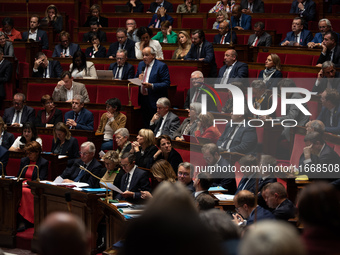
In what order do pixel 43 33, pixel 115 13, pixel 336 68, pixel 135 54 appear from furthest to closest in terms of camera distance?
pixel 115 13
pixel 43 33
pixel 135 54
pixel 336 68

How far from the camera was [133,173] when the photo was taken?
4.07 meters

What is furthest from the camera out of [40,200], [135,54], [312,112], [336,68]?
[135,54]

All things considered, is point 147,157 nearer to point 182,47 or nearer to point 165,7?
point 182,47

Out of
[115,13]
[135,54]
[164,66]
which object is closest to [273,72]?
[164,66]

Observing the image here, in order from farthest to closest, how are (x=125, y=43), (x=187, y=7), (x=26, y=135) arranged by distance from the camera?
(x=187, y=7), (x=125, y=43), (x=26, y=135)

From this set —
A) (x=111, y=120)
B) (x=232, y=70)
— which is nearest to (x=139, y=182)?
(x=111, y=120)

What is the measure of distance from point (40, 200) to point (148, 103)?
1836 mm

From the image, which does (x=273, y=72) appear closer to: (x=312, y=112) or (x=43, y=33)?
(x=312, y=112)

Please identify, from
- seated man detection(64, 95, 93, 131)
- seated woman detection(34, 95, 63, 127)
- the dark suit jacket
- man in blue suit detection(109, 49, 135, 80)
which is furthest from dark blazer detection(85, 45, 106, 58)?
the dark suit jacket

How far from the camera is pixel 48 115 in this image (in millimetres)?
5805

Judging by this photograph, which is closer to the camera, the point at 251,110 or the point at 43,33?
the point at 251,110

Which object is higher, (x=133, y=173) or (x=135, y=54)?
(x=135, y=54)

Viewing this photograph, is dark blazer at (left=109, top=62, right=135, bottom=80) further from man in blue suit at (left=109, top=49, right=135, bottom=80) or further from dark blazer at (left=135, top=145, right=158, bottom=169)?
dark blazer at (left=135, top=145, right=158, bottom=169)

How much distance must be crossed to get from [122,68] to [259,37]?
5.90 ft
